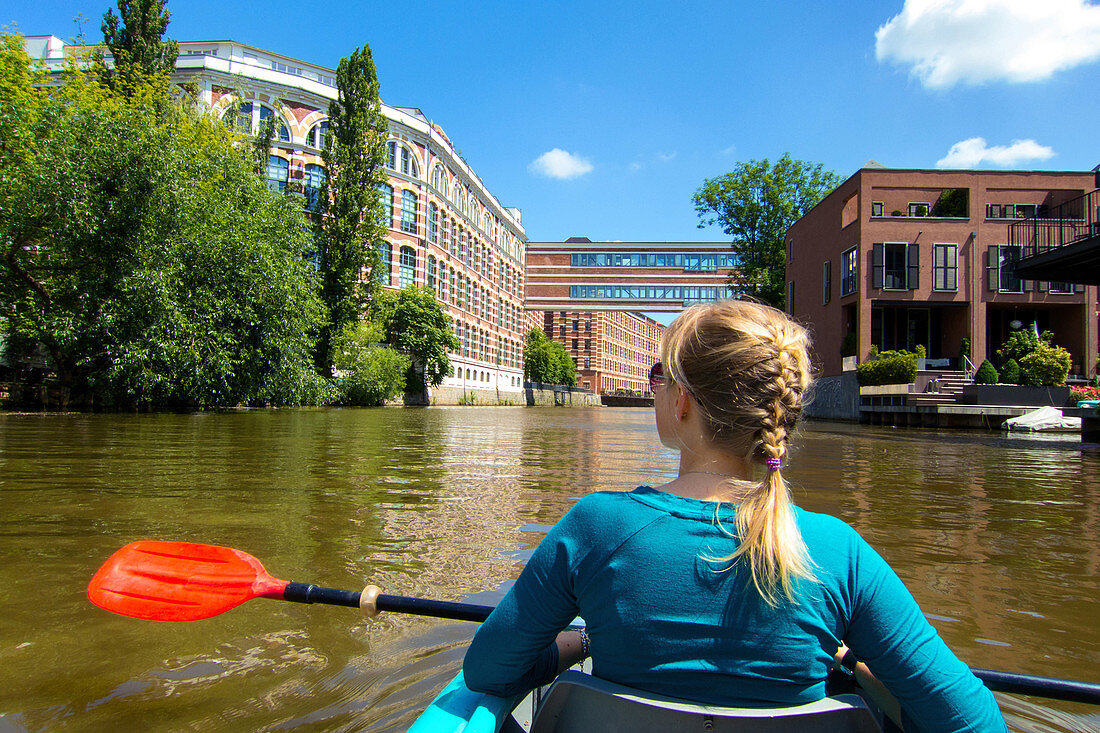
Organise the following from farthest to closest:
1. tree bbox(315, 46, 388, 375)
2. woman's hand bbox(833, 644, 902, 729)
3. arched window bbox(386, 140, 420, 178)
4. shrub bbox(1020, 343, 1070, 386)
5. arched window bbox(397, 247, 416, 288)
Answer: arched window bbox(397, 247, 416, 288)
arched window bbox(386, 140, 420, 178)
tree bbox(315, 46, 388, 375)
shrub bbox(1020, 343, 1070, 386)
woman's hand bbox(833, 644, 902, 729)

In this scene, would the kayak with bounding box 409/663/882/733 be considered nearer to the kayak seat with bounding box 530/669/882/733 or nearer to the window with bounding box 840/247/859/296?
the kayak seat with bounding box 530/669/882/733

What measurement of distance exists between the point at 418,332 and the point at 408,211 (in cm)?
872

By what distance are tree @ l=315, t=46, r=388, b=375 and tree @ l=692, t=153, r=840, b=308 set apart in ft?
62.2

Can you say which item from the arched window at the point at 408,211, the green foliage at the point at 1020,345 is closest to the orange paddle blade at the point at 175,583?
the green foliage at the point at 1020,345

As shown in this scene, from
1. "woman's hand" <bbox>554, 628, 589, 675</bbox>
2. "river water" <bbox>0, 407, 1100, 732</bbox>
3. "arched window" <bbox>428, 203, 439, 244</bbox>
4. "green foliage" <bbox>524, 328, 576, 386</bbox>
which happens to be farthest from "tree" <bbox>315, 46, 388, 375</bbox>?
"green foliage" <bbox>524, 328, 576, 386</bbox>

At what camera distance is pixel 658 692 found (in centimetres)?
121

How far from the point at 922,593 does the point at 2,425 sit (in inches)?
575

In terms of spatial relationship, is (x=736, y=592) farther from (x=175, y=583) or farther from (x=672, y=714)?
(x=175, y=583)

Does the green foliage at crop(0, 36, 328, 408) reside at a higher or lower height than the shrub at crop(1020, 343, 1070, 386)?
higher

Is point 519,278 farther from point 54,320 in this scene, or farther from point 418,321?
point 54,320

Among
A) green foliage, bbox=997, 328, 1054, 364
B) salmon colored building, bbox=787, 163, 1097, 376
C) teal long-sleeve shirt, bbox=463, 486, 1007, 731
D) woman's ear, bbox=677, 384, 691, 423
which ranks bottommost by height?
teal long-sleeve shirt, bbox=463, 486, 1007, 731

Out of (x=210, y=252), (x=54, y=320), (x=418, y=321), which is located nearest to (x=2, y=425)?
(x=54, y=320)

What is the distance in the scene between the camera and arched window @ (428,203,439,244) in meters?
42.4

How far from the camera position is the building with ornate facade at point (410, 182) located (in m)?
34.9
